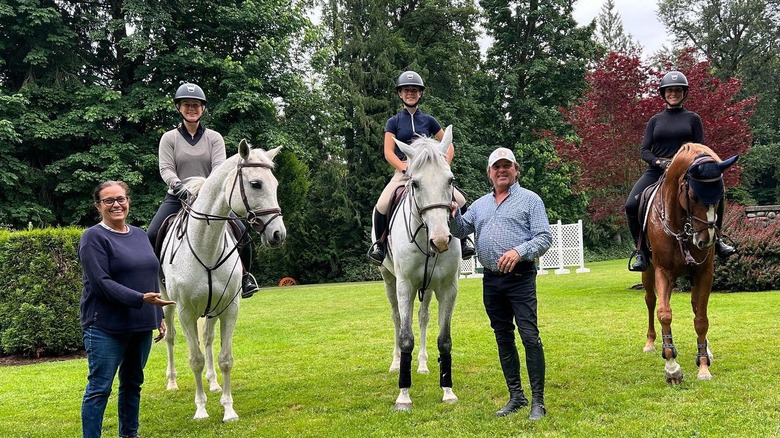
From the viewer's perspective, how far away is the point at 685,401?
4.89m

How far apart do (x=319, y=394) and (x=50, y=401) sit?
10.8 ft

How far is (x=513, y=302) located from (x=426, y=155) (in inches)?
59.0

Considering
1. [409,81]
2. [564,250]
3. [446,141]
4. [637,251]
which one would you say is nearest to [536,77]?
[564,250]

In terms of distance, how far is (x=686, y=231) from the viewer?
18.0 ft

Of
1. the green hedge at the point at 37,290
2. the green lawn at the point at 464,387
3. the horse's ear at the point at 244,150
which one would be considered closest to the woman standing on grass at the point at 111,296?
the horse's ear at the point at 244,150

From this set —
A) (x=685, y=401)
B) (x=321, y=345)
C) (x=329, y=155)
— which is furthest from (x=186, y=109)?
(x=329, y=155)

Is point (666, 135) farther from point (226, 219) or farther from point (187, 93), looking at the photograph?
point (187, 93)

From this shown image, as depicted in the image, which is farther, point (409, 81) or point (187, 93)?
point (409, 81)

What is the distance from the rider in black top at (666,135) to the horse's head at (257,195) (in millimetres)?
4560

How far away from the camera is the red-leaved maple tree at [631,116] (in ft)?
44.5

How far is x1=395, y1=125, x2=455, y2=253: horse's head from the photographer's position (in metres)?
4.38

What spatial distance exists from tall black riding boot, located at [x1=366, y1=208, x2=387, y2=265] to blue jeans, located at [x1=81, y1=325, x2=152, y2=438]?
2582 millimetres

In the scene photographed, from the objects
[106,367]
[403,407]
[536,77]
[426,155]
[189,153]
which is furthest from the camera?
[536,77]

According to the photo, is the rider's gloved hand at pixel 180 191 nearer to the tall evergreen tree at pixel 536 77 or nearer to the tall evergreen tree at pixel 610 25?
the tall evergreen tree at pixel 536 77
